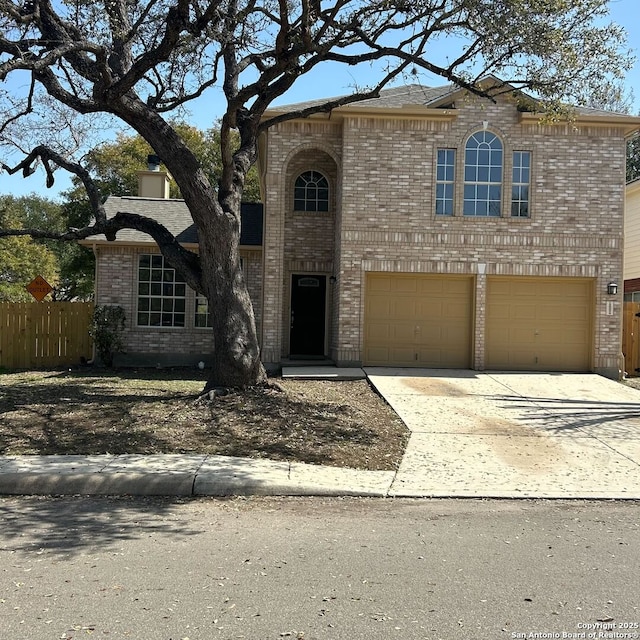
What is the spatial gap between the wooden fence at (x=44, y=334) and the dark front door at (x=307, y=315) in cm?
554

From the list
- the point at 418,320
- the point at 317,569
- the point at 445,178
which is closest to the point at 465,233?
the point at 445,178

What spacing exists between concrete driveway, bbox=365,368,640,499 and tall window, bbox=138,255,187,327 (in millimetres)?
6007

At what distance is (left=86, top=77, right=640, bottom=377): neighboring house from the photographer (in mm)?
Answer: 15117

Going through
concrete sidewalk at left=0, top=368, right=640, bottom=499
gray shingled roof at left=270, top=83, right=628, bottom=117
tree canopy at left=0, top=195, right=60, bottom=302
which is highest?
gray shingled roof at left=270, top=83, right=628, bottom=117

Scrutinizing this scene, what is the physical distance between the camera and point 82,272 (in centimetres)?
3200

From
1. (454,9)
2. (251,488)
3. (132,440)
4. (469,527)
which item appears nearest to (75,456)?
(132,440)

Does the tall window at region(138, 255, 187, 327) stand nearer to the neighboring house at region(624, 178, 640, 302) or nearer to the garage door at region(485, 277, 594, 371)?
the garage door at region(485, 277, 594, 371)

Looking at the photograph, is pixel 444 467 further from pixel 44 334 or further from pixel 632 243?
pixel 632 243

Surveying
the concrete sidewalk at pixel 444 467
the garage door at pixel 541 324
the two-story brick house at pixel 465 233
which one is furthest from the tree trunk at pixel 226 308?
the garage door at pixel 541 324

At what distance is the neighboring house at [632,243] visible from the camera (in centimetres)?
2215

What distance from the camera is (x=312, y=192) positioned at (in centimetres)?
1700

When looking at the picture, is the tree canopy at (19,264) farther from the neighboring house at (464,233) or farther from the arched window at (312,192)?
the neighboring house at (464,233)

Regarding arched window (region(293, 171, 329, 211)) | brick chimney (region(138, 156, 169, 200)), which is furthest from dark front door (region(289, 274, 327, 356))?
brick chimney (region(138, 156, 169, 200))

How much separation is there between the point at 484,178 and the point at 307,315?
18.5ft
